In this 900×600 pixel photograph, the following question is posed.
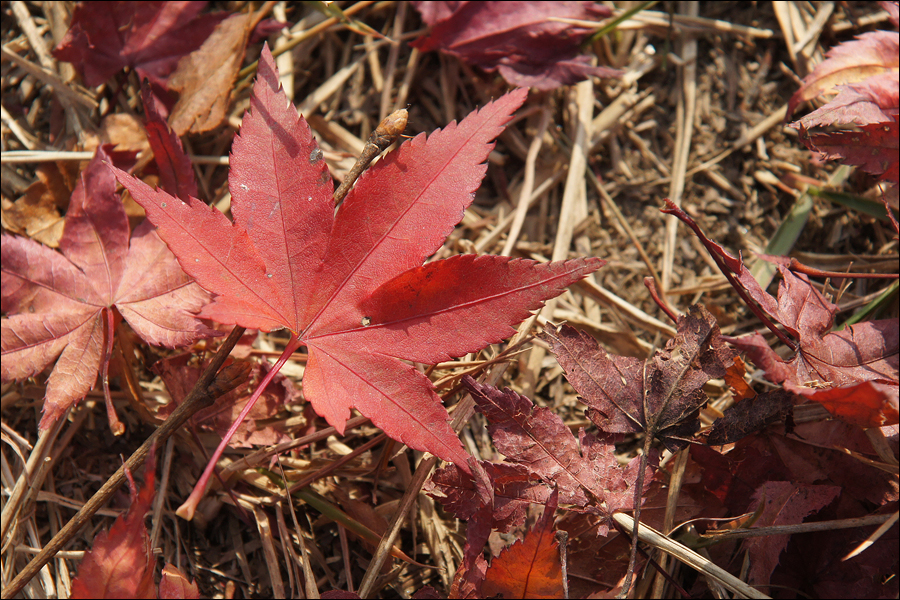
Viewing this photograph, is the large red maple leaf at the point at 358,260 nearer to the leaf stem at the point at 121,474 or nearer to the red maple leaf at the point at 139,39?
the leaf stem at the point at 121,474

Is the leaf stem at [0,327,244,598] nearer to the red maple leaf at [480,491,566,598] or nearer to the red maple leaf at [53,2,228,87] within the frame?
the red maple leaf at [480,491,566,598]

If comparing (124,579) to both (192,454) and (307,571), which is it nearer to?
(307,571)

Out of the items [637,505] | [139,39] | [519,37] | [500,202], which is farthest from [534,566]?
[139,39]

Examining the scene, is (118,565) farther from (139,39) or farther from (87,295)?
(139,39)

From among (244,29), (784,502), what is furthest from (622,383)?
(244,29)

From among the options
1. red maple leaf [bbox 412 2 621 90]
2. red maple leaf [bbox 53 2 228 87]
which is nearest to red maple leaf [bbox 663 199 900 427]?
red maple leaf [bbox 412 2 621 90]

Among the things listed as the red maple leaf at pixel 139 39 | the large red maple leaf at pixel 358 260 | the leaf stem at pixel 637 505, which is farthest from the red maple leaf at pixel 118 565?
the red maple leaf at pixel 139 39
